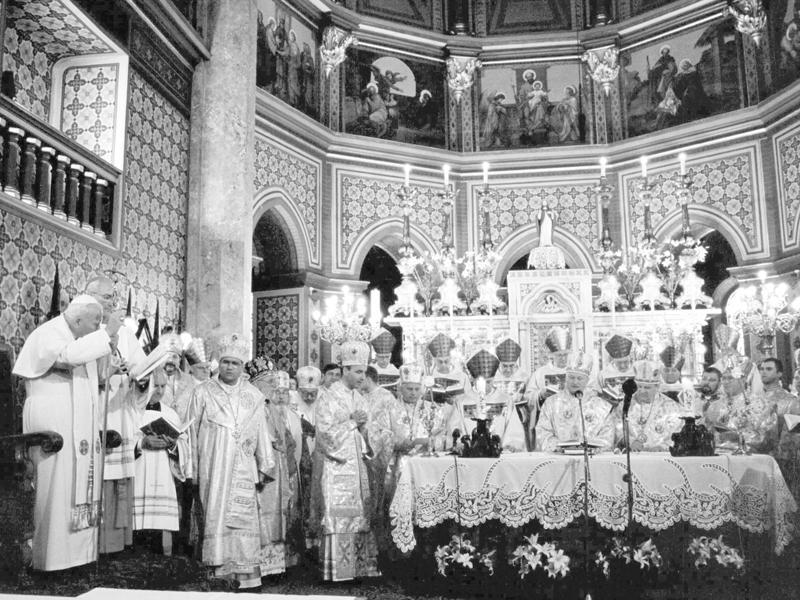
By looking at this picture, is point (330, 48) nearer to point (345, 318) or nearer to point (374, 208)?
point (374, 208)

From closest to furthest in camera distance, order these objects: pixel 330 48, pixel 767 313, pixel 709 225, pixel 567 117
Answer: pixel 767 313 < pixel 709 225 < pixel 330 48 < pixel 567 117

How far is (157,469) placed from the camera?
6.95 m

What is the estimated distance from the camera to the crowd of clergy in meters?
5.73

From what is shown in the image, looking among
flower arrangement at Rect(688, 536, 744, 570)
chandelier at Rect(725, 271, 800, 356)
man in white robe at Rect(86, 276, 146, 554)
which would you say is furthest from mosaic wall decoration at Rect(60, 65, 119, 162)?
chandelier at Rect(725, 271, 800, 356)

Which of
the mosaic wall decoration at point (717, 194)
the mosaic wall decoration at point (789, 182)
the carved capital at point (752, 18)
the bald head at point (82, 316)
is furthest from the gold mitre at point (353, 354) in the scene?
the carved capital at point (752, 18)

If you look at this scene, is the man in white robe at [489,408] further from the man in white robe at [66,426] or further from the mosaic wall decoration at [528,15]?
the mosaic wall decoration at [528,15]

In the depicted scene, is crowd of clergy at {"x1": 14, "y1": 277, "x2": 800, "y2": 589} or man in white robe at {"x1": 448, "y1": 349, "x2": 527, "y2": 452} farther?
man in white robe at {"x1": 448, "y1": 349, "x2": 527, "y2": 452}

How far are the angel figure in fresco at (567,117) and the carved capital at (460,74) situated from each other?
6.33ft

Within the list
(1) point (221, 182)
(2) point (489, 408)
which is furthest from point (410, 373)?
(1) point (221, 182)

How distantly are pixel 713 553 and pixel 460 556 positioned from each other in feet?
6.10

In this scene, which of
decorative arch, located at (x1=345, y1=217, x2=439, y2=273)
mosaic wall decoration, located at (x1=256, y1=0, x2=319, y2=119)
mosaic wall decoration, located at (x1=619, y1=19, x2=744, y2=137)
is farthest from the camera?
decorative arch, located at (x1=345, y1=217, x2=439, y2=273)

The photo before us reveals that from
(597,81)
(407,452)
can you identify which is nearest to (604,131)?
(597,81)

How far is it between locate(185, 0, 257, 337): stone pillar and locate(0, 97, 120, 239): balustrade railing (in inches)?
72.9

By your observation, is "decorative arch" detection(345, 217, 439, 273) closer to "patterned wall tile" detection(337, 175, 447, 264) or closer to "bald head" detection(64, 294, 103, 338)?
"patterned wall tile" detection(337, 175, 447, 264)
